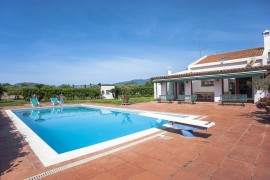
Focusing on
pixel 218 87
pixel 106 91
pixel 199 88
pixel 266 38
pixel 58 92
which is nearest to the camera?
pixel 218 87

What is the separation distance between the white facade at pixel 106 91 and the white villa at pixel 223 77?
1333cm

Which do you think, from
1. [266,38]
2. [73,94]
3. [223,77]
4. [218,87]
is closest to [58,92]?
[73,94]

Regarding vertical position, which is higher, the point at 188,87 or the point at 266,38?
the point at 266,38

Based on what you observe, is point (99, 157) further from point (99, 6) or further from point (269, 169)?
point (99, 6)

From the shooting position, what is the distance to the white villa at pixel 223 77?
737 inches

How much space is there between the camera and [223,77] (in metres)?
20.1

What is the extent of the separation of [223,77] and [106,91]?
25413mm

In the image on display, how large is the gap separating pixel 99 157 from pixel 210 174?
3.60 metres

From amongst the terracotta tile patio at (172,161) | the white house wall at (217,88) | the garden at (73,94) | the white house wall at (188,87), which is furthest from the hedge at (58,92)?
the terracotta tile patio at (172,161)

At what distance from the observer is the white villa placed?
61.4ft

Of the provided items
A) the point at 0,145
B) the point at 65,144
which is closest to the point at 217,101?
the point at 65,144

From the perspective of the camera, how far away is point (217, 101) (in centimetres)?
2167

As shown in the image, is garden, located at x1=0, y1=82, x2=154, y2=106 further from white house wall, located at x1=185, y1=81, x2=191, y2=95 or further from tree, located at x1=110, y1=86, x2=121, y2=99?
white house wall, located at x1=185, y1=81, x2=191, y2=95

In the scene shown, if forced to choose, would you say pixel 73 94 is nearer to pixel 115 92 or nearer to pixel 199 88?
pixel 115 92
